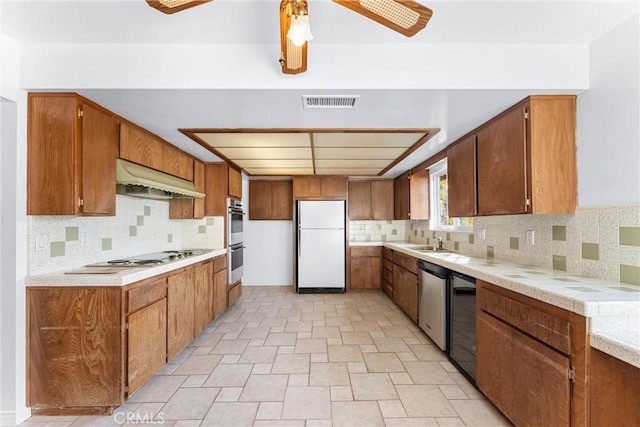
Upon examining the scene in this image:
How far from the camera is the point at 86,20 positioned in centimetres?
163

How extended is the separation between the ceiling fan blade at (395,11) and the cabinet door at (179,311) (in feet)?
8.14

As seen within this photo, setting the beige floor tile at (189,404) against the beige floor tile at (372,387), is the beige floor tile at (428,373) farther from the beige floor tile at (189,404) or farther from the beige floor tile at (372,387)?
the beige floor tile at (189,404)

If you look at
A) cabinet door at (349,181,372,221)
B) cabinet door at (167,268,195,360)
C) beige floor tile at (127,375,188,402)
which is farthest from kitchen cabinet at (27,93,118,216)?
cabinet door at (349,181,372,221)

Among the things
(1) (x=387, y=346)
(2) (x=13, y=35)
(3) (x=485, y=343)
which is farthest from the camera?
(1) (x=387, y=346)

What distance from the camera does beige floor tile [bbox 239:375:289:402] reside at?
2.16 meters

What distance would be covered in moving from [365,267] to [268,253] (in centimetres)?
188

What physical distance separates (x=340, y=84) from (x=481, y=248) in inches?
90.6

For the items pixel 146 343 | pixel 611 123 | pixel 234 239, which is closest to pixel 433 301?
pixel 611 123

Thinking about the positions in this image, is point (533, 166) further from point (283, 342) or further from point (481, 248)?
point (283, 342)

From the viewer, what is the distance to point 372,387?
229 cm

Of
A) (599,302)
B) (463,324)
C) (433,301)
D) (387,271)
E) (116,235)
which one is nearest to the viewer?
(599,302)

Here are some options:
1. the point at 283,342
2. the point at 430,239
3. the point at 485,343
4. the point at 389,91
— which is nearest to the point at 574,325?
the point at 485,343

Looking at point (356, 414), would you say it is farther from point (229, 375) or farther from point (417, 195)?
point (417, 195)

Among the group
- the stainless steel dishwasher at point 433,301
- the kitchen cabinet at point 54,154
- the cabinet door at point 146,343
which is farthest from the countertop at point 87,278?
the stainless steel dishwasher at point 433,301
